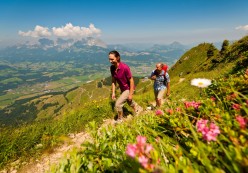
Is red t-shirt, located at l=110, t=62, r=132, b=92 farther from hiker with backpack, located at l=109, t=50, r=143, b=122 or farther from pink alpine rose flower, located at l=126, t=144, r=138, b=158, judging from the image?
pink alpine rose flower, located at l=126, t=144, r=138, b=158

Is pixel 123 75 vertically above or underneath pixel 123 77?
above

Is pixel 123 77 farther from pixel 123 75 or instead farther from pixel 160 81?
pixel 160 81

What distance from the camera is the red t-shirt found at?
31.6 ft

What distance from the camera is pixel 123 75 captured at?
9750 mm

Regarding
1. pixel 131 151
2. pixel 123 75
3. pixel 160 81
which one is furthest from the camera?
pixel 160 81

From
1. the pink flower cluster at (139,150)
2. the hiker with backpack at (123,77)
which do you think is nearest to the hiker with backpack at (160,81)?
the hiker with backpack at (123,77)

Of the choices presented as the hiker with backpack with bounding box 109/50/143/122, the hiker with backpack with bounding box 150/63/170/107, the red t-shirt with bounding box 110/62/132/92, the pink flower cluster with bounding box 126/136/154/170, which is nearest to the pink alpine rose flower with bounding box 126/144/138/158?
the pink flower cluster with bounding box 126/136/154/170

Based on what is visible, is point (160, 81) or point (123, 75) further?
point (160, 81)

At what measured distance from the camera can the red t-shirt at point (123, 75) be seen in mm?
9641

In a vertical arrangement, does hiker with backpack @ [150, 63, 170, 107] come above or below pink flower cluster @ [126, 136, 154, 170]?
below

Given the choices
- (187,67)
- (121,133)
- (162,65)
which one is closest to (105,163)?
(121,133)

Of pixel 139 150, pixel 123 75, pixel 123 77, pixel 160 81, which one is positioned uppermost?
pixel 139 150

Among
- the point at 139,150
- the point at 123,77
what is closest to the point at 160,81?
the point at 123,77

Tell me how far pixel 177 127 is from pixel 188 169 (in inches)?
56.9
